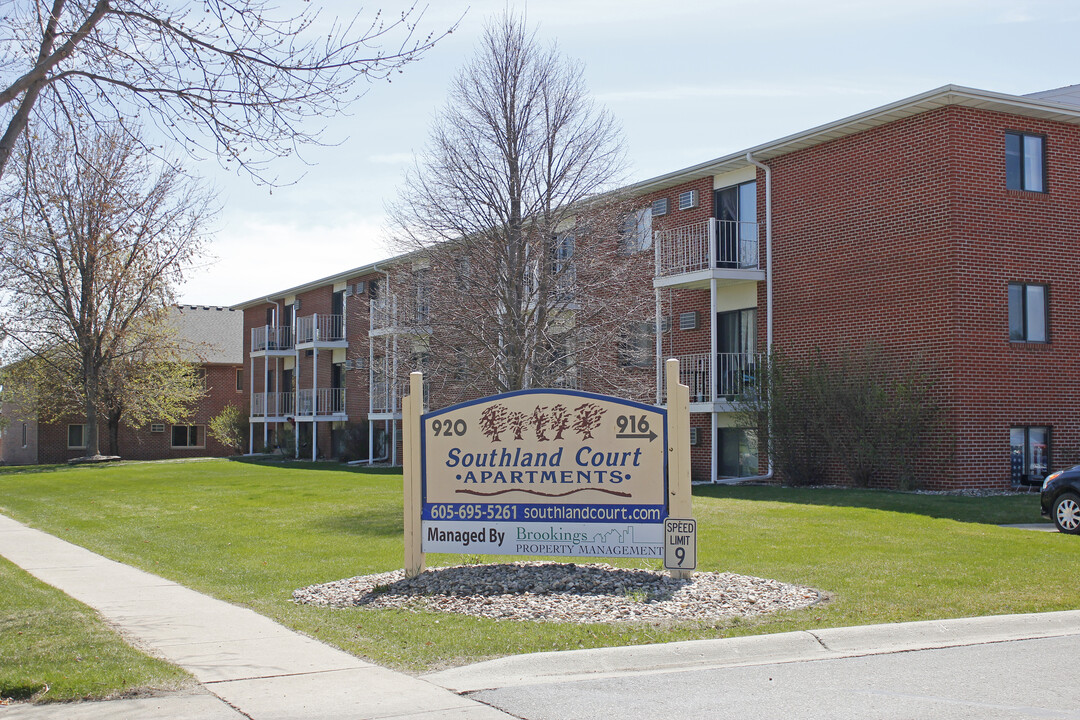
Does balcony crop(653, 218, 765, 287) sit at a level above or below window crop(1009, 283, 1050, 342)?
above

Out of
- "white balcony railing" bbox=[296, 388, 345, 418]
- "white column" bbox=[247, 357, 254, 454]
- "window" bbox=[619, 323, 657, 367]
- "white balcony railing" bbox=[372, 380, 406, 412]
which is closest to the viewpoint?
"window" bbox=[619, 323, 657, 367]

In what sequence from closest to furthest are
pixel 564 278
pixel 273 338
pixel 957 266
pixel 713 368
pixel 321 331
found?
pixel 564 278, pixel 957 266, pixel 713 368, pixel 321 331, pixel 273 338

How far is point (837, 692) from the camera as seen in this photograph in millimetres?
6496

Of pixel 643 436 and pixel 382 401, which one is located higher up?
pixel 382 401

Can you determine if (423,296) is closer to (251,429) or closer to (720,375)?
(720,375)

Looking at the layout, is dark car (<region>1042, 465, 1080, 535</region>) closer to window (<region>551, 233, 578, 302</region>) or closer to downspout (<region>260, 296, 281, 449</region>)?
window (<region>551, 233, 578, 302</region>)

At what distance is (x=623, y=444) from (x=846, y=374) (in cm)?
1328

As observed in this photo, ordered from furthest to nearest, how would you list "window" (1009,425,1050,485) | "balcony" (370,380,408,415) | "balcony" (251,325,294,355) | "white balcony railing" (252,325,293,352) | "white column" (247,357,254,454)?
"white column" (247,357,254,454) → "white balcony railing" (252,325,293,352) → "balcony" (251,325,294,355) → "balcony" (370,380,408,415) → "window" (1009,425,1050,485)

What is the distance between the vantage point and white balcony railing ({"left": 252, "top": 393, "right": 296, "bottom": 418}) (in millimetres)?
46938

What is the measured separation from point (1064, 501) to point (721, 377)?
11.5 metres

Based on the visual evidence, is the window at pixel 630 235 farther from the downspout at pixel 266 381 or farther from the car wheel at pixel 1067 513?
the downspout at pixel 266 381

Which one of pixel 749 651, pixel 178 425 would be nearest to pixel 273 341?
pixel 178 425

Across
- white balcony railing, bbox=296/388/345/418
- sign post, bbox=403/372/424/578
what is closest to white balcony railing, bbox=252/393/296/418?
white balcony railing, bbox=296/388/345/418

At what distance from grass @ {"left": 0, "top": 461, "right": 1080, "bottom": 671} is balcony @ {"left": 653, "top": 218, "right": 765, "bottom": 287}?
540cm
